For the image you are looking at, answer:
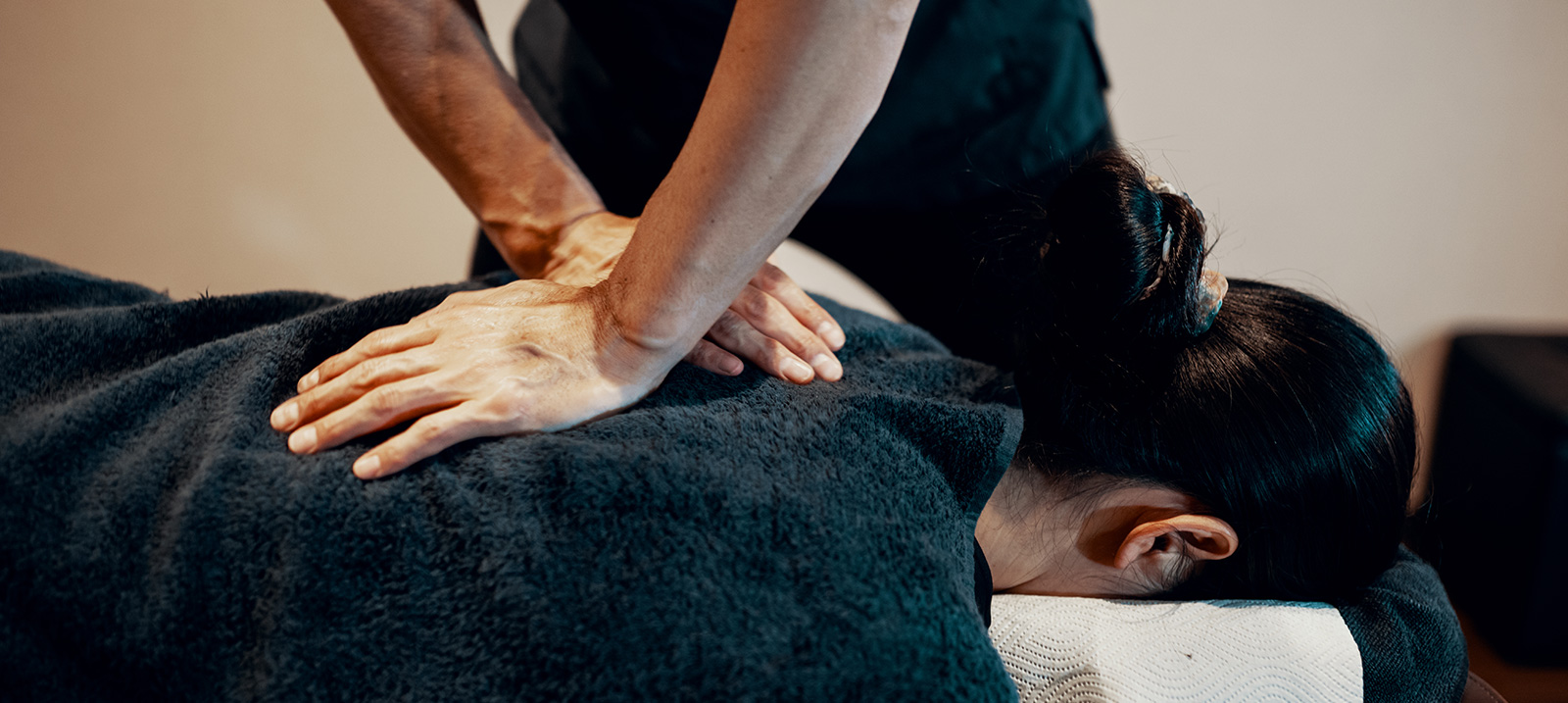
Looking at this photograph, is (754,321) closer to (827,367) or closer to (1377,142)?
(827,367)

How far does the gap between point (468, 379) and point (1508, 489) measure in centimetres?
178

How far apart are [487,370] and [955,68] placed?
2.05 ft

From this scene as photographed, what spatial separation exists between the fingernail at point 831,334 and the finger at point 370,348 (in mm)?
324

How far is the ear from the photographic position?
0.70m

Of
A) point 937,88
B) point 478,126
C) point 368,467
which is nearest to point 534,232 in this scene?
point 478,126

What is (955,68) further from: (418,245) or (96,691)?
(418,245)

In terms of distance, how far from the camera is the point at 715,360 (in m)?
0.70

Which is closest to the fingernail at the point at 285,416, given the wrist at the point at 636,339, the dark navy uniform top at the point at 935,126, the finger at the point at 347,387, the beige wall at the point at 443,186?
the finger at the point at 347,387

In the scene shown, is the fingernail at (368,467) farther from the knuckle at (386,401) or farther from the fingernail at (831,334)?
the fingernail at (831,334)

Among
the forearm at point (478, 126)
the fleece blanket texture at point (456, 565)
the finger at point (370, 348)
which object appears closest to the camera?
the fleece blanket texture at point (456, 565)

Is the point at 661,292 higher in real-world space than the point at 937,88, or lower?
lower

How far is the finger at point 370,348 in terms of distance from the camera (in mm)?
617

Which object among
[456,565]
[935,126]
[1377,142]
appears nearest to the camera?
[456,565]

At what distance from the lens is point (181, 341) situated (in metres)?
0.67
